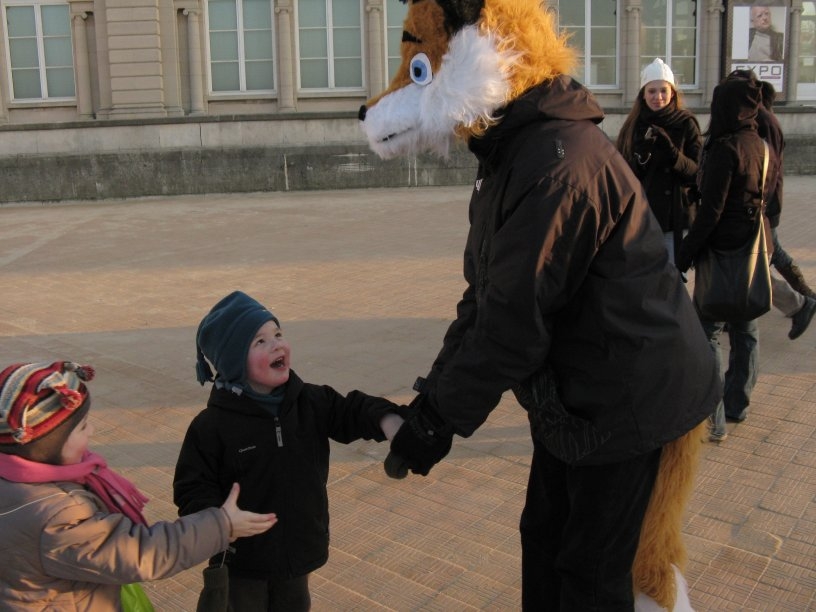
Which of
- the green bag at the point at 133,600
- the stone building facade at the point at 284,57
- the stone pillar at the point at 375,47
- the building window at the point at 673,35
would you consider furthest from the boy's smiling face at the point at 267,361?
the building window at the point at 673,35

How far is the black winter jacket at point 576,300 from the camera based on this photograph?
86.4 inches

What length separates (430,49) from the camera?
8.20ft

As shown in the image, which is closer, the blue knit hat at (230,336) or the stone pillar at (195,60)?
the blue knit hat at (230,336)

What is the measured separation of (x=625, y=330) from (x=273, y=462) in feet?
3.45

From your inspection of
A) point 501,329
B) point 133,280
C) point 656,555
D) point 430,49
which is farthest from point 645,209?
point 133,280

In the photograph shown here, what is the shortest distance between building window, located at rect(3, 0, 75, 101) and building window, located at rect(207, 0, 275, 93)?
11.2 ft

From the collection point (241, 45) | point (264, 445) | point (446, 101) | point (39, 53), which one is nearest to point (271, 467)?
point (264, 445)

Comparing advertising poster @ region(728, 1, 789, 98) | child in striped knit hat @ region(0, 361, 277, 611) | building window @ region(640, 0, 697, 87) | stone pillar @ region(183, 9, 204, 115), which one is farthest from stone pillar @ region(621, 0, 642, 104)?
child in striped knit hat @ region(0, 361, 277, 611)

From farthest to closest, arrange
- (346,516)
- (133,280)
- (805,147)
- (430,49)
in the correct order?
(805,147) < (133,280) < (346,516) < (430,49)

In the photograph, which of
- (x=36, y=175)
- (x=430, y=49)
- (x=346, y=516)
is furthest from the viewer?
(x=36, y=175)

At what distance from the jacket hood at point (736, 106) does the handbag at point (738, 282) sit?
0.19m

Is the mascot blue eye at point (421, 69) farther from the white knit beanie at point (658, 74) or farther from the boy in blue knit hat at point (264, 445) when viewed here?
the white knit beanie at point (658, 74)

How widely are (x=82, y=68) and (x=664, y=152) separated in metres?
18.9

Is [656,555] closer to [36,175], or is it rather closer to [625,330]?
[625,330]
